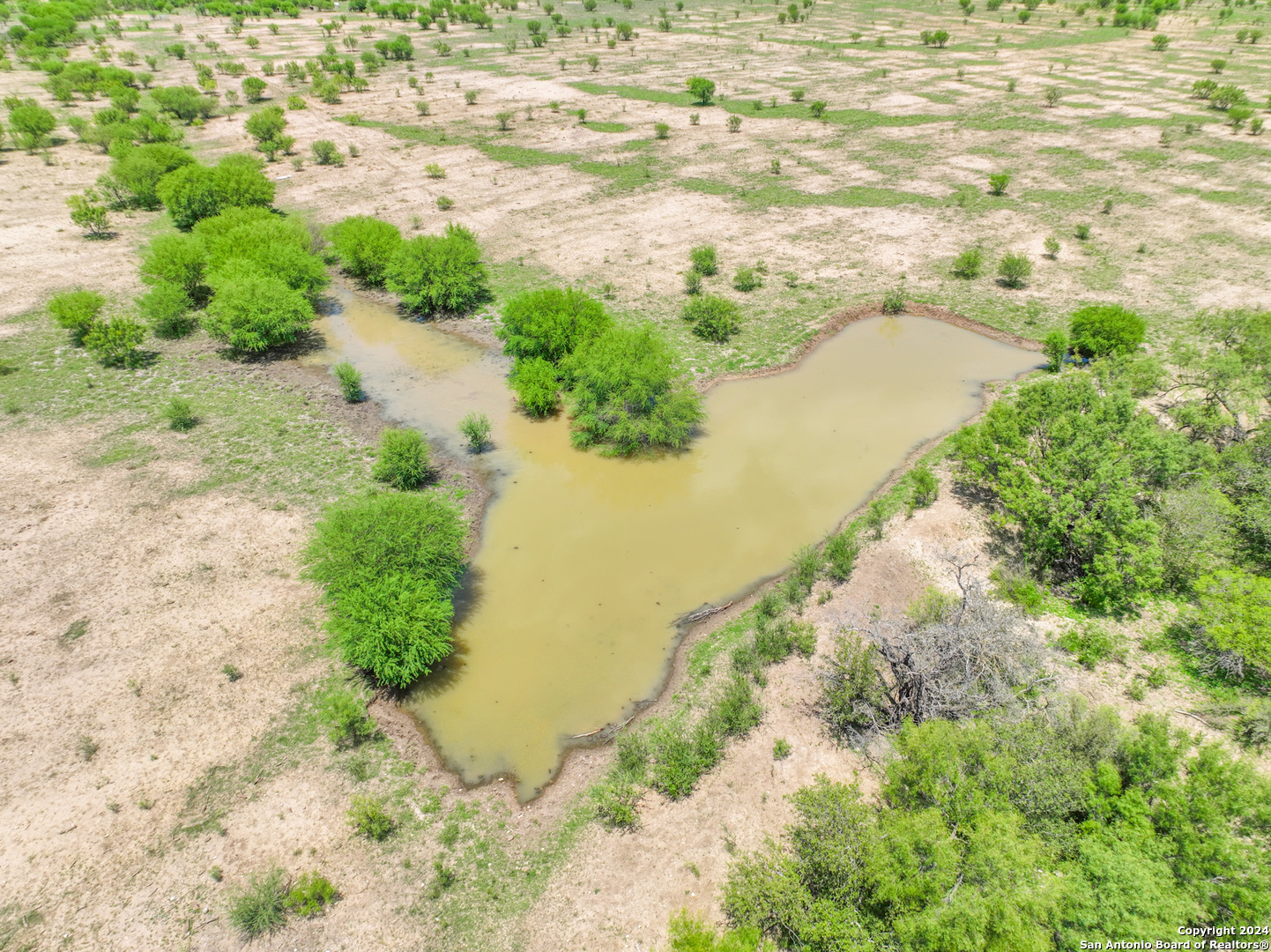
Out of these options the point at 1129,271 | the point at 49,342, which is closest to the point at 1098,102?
the point at 1129,271

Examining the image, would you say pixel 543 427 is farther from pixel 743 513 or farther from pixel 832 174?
pixel 832 174

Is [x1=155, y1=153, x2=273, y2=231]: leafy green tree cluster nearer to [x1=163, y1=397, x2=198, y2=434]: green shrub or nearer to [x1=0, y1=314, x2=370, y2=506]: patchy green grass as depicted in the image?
[x1=0, y1=314, x2=370, y2=506]: patchy green grass

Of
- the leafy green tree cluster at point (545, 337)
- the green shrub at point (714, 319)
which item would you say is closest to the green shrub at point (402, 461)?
the leafy green tree cluster at point (545, 337)

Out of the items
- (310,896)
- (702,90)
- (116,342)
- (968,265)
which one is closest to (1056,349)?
(968,265)

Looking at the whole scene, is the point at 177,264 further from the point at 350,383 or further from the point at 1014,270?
the point at 1014,270

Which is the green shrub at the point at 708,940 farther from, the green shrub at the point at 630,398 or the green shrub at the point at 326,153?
the green shrub at the point at 326,153

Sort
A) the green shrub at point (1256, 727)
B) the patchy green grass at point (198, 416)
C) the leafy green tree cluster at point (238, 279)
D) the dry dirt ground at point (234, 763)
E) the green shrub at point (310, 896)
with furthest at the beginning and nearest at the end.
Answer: the leafy green tree cluster at point (238, 279) → the patchy green grass at point (198, 416) → the green shrub at point (1256, 727) → the dry dirt ground at point (234, 763) → the green shrub at point (310, 896)
